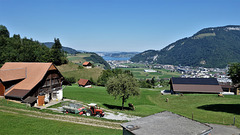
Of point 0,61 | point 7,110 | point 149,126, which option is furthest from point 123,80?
point 0,61

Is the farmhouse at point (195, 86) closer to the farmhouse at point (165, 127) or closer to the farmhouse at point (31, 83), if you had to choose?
the farmhouse at point (31, 83)

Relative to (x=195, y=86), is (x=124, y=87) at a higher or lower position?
higher

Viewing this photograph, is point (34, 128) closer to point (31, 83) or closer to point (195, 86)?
point (31, 83)

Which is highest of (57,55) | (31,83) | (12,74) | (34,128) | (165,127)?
(57,55)

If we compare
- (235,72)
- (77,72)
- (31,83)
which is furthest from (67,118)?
(77,72)

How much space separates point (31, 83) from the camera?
33.2 m

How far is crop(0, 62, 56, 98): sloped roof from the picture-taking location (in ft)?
103

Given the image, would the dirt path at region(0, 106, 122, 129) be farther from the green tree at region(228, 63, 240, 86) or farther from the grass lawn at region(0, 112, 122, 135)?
the green tree at region(228, 63, 240, 86)

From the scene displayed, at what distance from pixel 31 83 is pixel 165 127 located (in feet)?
102

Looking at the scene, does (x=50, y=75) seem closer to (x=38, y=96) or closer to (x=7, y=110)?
(x=38, y=96)

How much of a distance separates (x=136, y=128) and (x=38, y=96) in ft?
93.8

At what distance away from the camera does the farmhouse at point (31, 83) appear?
31328 mm

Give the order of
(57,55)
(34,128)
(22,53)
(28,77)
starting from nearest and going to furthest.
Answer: (34,128)
(28,77)
(22,53)
(57,55)

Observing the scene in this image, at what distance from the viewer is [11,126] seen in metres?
17.2
